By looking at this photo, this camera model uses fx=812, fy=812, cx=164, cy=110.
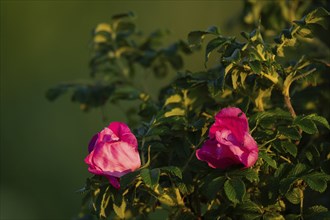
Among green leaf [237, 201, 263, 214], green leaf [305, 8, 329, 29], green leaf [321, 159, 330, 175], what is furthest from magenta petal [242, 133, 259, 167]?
green leaf [305, 8, 329, 29]

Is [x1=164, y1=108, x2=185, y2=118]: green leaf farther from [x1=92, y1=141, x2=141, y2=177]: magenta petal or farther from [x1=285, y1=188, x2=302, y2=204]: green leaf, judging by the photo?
[x1=285, y1=188, x2=302, y2=204]: green leaf

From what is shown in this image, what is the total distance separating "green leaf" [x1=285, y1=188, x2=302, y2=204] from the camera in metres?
1.65

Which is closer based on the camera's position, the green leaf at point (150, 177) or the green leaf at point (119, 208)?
the green leaf at point (150, 177)

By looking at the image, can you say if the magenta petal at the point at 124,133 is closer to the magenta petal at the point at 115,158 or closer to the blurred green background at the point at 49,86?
the magenta petal at the point at 115,158

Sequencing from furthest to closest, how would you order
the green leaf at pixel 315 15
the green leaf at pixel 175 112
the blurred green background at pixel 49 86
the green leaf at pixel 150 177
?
the blurred green background at pixel 49 86 < the green leaf at pixel 175 112 < the green leaf at pixel 315 15 < the green leaf at pixel 150 177

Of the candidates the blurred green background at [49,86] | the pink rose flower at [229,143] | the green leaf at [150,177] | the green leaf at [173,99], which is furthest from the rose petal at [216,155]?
the blurred green background at [49,86]

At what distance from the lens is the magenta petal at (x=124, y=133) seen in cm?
167

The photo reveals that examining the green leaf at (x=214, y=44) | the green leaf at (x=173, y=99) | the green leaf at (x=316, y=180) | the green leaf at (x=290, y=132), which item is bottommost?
the green leaf at (x=316, y=180)

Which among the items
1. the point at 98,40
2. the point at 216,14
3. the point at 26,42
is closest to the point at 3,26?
the point at 26,42

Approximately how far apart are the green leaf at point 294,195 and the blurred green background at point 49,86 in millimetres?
2616

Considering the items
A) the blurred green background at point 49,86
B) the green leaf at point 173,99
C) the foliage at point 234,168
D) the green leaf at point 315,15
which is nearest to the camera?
the foliage at point 234,168

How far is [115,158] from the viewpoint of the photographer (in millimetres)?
1651

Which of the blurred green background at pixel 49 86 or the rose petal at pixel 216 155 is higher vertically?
the rose petal at pixel 216 155

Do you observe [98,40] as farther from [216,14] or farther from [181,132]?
[216,14]
